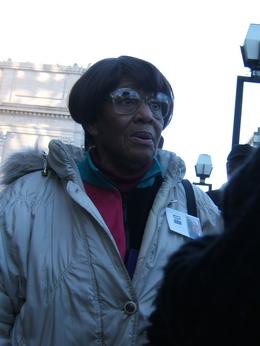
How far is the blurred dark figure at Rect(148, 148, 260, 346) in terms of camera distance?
887mm

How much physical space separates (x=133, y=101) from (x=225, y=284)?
1.44 metres

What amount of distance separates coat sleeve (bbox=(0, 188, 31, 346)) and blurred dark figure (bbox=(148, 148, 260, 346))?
1079mm

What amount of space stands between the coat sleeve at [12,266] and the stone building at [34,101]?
34.8m

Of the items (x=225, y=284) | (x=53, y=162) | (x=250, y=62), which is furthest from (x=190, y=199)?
(x=250, y=62)

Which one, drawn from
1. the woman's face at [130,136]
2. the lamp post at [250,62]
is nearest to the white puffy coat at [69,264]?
the woman's face at [130,136]

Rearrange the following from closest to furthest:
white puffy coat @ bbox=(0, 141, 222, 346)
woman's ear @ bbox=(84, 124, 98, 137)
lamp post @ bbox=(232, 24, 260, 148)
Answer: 1. white puffy coat @ bbox=(0, 141, 222, 346)
2. woman's ear @ bbox=(84, 124, 98, 137)
3. lamp post @ bbox=(232, 24, 260, 148)

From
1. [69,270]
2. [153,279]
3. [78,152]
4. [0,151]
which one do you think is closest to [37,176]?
[78,152]

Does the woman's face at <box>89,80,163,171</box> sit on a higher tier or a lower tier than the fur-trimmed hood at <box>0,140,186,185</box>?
higher

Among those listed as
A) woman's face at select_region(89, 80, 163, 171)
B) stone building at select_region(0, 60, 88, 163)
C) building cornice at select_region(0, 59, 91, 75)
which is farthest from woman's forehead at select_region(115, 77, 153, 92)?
building cornice at select_region(0, 59, 91, 75)

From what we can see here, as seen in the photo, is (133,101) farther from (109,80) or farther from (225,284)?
(225,284)

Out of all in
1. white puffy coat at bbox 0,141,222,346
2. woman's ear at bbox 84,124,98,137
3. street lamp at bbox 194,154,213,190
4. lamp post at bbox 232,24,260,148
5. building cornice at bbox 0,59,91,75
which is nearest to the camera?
white puffy coat at bbox 0,141,222,346

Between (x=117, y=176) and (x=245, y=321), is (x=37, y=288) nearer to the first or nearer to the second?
(x=117, y=176)

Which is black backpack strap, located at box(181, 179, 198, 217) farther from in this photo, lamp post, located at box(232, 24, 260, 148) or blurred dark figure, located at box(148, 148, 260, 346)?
lamp post, located at box(232, 24, 260, 148)

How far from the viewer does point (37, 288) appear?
1.90m
